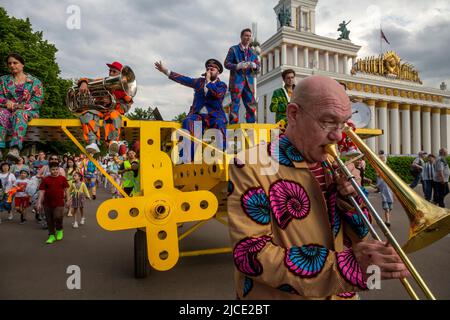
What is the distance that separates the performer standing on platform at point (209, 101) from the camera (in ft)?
15.4

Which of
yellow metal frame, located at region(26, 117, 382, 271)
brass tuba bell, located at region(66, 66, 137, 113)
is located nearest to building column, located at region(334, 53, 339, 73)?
brass tuba bell, located at region(66, 66, 137, 113)

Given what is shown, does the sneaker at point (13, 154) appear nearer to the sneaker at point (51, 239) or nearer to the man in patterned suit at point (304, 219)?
the sneaker at point (51, 239)

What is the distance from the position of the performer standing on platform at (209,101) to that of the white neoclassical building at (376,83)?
134 feet

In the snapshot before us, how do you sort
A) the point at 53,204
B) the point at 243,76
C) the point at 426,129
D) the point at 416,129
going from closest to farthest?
the point at 243,76, the point at 53,204, the point at 416,129, the point at 426,129

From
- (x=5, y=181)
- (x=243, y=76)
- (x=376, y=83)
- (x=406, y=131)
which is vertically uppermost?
(x=376, y=83)

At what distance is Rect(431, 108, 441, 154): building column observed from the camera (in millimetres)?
51812

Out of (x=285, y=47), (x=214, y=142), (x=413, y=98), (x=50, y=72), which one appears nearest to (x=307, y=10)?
(x=285, y=47)

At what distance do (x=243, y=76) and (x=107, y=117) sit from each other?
2727mm

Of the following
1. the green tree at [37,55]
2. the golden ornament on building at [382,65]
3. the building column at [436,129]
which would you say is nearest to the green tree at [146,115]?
the green tree at [37,55]

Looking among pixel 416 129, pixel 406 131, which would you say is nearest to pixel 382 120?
pixel 406 131

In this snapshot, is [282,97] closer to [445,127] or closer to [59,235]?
[59,235]

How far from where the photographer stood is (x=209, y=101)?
4824mm
